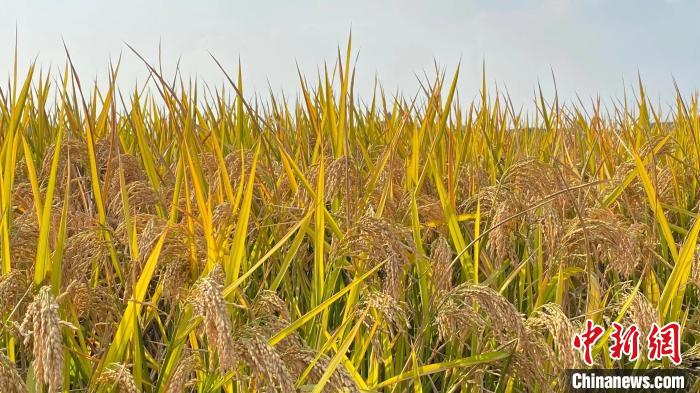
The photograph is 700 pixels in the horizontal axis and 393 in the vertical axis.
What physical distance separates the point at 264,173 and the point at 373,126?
4.79ft

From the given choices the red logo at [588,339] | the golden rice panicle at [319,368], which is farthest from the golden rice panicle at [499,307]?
the red logo at [588,339]

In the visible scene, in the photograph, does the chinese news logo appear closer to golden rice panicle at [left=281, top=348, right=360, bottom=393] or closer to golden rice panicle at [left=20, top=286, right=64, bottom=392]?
golden rice panicle at [left=281, top=348, right=360, bottom=393]

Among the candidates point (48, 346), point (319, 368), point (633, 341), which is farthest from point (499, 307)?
point (48, 346)

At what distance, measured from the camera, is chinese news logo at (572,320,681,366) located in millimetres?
1736

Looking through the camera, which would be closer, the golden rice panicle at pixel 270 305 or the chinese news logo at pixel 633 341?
the golden rice panicle at pixel 270 305

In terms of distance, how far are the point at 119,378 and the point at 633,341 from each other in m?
1.19

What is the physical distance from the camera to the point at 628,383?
1.84 meters

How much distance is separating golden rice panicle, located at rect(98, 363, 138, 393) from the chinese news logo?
3.35 ft

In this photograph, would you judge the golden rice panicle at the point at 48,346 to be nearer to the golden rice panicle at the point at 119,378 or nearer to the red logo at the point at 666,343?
the golden rice panicle at the point at 119,378

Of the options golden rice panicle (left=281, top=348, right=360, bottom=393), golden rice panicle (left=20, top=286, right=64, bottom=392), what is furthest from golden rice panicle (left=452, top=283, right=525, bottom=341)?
golden rice panicle (left=20, top=286, right=64, bottom=392)

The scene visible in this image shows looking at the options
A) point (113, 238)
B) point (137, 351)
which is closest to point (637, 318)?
point (137, 351)

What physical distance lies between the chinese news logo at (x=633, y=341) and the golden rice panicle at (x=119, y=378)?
3.35ft

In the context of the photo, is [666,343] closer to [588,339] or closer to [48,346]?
[588,339]

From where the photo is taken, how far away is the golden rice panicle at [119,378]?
3.98 feet
